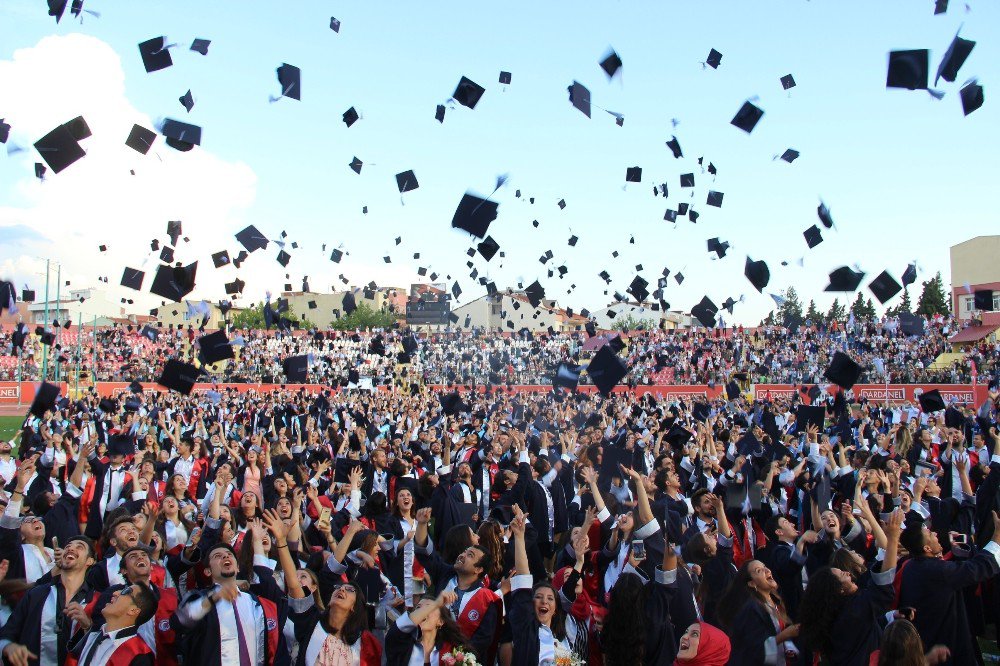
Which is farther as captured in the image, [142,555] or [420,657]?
[142,555]

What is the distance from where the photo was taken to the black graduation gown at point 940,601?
4324 mm

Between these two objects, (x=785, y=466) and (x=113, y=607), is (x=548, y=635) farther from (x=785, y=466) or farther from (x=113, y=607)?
(x=785, y=466)

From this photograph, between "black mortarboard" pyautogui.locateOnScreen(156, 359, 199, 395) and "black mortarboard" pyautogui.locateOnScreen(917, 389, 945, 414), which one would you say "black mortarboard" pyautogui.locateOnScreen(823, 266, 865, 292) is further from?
"black mortarboard" pyautogui.locateOnScreen(156, 359, 199, 395)

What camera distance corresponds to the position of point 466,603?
4172 millimetres

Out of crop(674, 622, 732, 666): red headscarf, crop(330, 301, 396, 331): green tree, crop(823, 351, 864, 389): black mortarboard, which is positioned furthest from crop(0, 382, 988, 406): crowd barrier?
crop(330, 301, 396, 331): green tree

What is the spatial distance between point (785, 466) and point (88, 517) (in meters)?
6.49

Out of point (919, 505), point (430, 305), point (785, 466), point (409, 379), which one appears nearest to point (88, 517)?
point (785, 466)

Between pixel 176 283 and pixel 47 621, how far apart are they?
25.3 ft

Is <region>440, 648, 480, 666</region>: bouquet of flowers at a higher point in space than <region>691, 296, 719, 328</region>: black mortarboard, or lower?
lower

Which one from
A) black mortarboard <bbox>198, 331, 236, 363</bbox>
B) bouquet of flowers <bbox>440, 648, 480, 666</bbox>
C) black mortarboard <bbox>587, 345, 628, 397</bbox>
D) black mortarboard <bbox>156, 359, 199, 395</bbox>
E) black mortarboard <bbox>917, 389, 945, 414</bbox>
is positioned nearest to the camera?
bouquet of flowers <bbox>440, 648, 480, 666</bbox>

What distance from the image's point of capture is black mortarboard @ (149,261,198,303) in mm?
11039

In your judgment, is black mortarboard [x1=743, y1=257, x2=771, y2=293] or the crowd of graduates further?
black mortarboard [x1=743, y1=257, x2=771, y2=293]

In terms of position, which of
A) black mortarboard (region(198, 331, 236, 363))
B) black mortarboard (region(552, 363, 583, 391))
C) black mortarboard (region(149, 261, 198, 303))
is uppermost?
black mortarboard (region(149, 261, 198, 303))

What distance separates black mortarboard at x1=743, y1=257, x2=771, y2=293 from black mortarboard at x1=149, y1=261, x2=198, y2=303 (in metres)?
8.59
